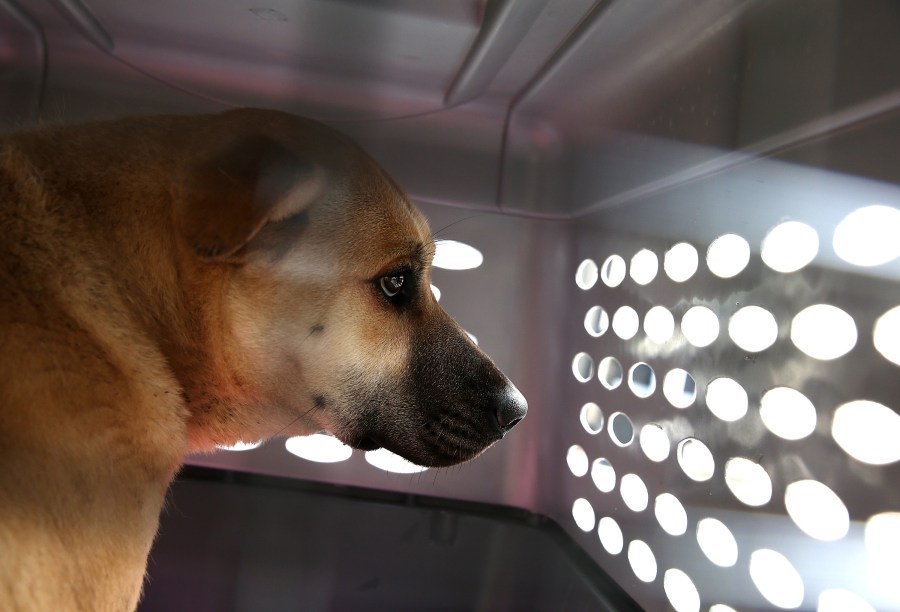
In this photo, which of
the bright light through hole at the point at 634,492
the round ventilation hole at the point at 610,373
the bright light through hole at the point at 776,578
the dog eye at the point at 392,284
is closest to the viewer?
the bright light through hole at the point at 776,578

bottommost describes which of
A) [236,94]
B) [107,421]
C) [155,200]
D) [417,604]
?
[417,604]

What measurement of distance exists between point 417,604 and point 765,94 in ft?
3.62

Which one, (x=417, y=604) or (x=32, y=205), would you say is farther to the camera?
(x=417, y=604)

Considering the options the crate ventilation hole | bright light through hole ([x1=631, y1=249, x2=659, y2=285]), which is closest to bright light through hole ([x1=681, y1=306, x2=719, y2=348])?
the crate ventilation hole

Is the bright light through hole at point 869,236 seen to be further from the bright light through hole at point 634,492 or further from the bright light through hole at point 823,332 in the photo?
the bright light through hole at point 634,492

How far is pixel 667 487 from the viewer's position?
3.56 ft

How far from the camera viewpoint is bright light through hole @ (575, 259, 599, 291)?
4.38ft

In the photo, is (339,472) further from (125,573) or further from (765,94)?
(765,94)

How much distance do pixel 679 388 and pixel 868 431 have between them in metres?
0.37

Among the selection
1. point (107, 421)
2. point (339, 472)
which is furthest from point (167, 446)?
point (339, 472)

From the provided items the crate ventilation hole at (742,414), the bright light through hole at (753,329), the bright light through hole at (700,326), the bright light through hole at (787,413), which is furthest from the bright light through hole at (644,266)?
the bright light through hole at (787,413)

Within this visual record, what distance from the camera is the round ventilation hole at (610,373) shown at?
4.13 feet

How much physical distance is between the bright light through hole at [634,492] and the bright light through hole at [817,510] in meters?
0.35

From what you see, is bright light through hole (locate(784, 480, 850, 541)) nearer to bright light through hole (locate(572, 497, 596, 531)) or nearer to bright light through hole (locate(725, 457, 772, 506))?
bright light through hole (locate(725, 457, 772, 506))
